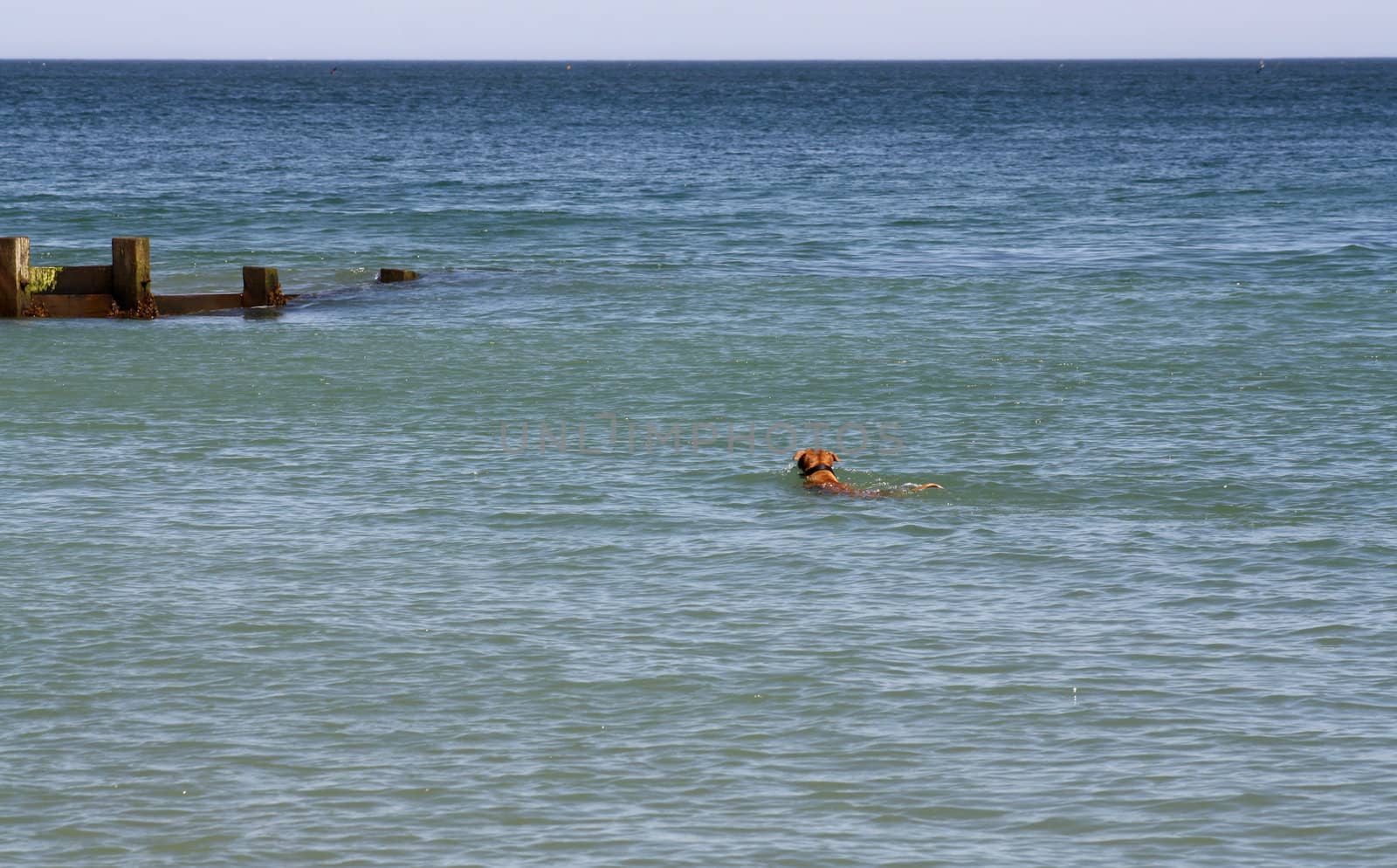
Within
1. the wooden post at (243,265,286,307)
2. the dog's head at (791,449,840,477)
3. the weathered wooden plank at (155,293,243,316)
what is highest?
the wooden post at (243,265,286,307)

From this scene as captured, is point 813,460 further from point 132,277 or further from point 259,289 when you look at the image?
point 132,277

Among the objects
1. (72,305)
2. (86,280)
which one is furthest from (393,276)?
(72,305)

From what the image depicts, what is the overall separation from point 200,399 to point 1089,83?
161 m

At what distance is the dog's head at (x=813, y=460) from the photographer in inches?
540

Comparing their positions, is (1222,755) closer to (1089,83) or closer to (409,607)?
(409,607)

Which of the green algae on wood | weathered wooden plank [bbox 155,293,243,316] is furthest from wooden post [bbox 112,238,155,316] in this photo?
the green algae on wood

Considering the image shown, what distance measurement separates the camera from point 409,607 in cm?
1085

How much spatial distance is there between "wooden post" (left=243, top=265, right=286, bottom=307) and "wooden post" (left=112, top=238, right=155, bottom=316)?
4.65ft

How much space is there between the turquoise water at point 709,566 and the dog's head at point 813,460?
27cm

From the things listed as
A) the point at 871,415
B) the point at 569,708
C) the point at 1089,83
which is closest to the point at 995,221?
the point at 871,415

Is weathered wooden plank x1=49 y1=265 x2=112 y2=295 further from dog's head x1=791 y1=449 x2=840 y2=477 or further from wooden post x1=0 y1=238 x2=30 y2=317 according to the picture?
dog's head x1=791 y1=449 x2=840 y2=477

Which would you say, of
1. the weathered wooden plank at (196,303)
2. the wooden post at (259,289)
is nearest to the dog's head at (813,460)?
the wooden post at (259,289)

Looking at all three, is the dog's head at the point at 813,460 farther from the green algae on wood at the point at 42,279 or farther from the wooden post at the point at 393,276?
the wooden post at the point at 393,276

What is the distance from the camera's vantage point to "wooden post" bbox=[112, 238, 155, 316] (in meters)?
23.3
